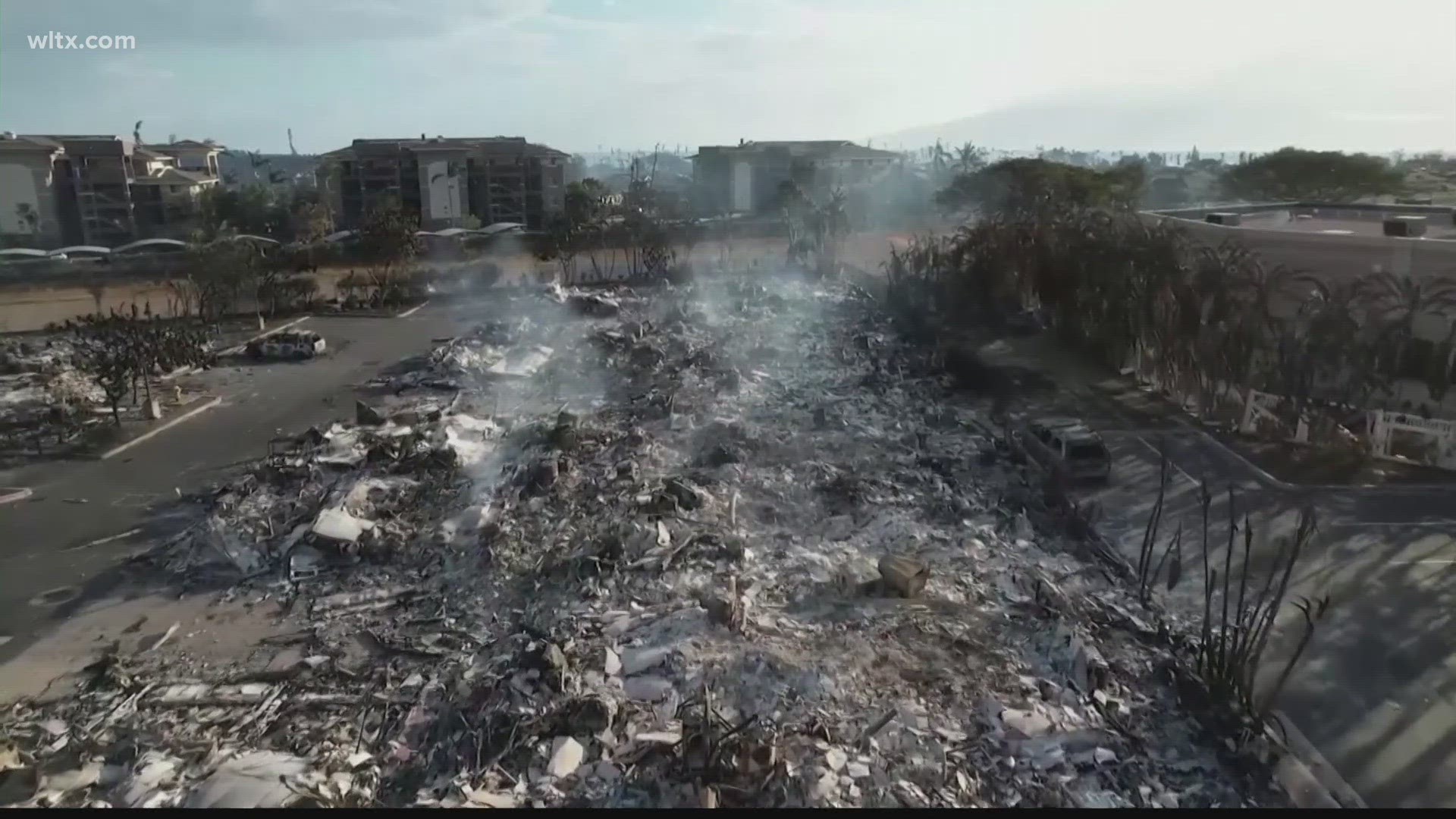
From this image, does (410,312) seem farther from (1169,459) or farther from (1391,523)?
(1391,523)

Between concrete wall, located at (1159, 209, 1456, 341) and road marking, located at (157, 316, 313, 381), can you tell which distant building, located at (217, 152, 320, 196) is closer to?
road marking, located at (157, 316, 313, 381)

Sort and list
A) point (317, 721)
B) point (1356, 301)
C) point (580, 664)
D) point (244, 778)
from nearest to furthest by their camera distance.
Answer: point (244, 778)
point (317, 721)
point (580, 664)
point (1356, 301)

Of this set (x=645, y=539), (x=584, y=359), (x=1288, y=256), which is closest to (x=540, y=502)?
(x=645, y=539)

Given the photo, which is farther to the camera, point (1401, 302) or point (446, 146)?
point (446, 146)

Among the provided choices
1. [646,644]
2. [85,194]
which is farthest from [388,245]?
[646,644]

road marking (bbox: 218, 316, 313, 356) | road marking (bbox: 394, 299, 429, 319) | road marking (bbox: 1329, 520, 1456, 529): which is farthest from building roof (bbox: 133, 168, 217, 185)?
road marking (bbox: 1329, 520, 1456, 529)

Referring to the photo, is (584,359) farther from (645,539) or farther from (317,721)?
(317,721)
